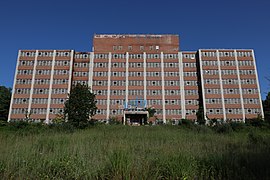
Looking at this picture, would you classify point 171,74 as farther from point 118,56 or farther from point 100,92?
point 100,92

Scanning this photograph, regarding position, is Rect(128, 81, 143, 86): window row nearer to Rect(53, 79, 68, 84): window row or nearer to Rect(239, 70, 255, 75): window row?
Rect(53, 79, 68, 84): window row

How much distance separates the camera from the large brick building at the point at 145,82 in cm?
6269

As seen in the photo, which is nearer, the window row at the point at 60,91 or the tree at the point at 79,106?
the tree at the point at 79,106

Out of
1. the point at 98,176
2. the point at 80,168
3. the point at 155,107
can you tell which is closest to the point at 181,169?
the point at 98,176

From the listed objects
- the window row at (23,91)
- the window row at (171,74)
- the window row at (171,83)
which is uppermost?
the window row at (171,74)

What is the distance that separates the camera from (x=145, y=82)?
66812mm

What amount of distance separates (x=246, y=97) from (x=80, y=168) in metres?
67.4

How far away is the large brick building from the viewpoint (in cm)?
6269

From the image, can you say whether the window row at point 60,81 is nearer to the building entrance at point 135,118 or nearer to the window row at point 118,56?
the window row at point 118,56

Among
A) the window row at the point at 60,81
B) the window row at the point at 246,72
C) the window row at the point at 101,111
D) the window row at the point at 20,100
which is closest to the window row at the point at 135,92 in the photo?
the window row at the point at 101,111

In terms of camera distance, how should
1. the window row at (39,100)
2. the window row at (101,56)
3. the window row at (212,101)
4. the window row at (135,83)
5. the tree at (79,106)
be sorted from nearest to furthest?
the tree at (79,106) → the window row at (212,101) → the window row at (39,100) → the window row at (135,83) → the window row at (101,56)

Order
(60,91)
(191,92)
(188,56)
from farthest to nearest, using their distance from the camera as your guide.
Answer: (188,56)
(191,92)
(60,91)

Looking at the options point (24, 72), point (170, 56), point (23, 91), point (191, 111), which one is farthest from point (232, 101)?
point (24, 72)

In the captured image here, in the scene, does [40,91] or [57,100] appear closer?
[57,100]
